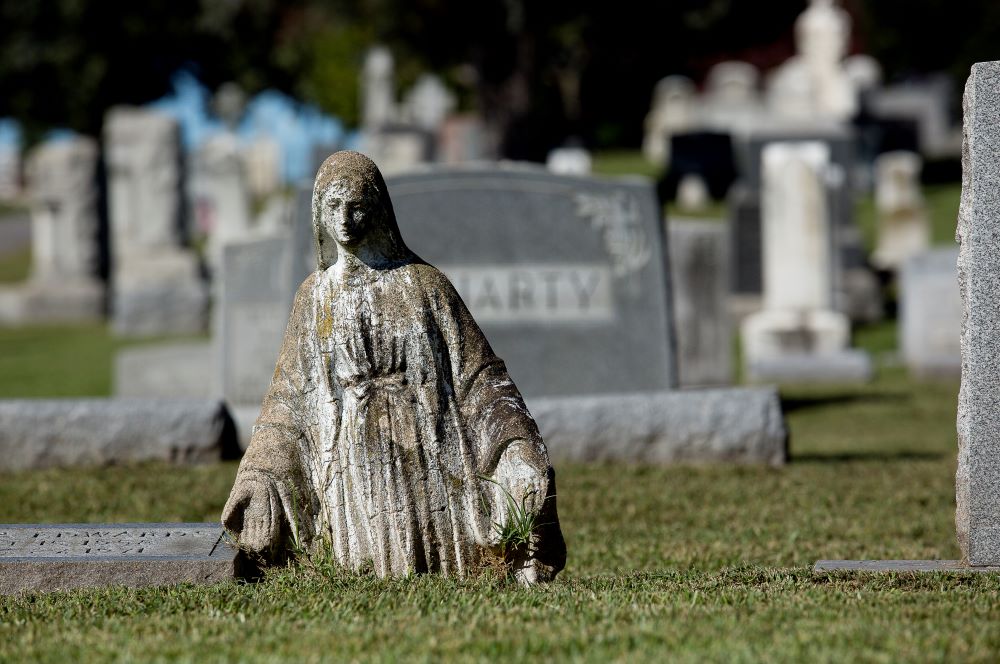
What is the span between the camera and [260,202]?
42375mm

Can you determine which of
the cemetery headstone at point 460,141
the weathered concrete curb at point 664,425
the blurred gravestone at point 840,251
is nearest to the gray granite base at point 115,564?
the weathered concrete curb at point 664,425

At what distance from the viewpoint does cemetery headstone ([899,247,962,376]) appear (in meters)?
14.4

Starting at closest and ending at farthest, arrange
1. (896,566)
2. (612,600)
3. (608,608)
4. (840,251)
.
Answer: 1. (608,608)
2. (612,600)
3. (896,566)
4. (840,251)

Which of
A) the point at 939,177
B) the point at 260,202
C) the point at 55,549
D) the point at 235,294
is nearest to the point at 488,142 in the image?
the point at 939,177

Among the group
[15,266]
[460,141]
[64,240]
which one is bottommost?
[15,266]

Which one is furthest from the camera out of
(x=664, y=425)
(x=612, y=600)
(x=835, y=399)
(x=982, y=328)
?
(x=835, y=399)

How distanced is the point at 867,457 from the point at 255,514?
5163 millimetres

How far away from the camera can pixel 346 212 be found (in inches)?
192

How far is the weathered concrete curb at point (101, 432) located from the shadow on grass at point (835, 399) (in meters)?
5.02

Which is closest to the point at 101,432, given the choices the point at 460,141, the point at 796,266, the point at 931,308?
the point at 796,266

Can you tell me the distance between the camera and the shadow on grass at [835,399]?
1205 centimetres

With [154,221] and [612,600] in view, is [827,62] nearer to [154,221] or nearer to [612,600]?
[154,221]

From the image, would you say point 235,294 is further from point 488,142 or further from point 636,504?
point 488,142

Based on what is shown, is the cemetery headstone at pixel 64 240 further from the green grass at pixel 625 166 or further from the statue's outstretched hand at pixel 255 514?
the statue's outstretched hand at pixel 255 514
